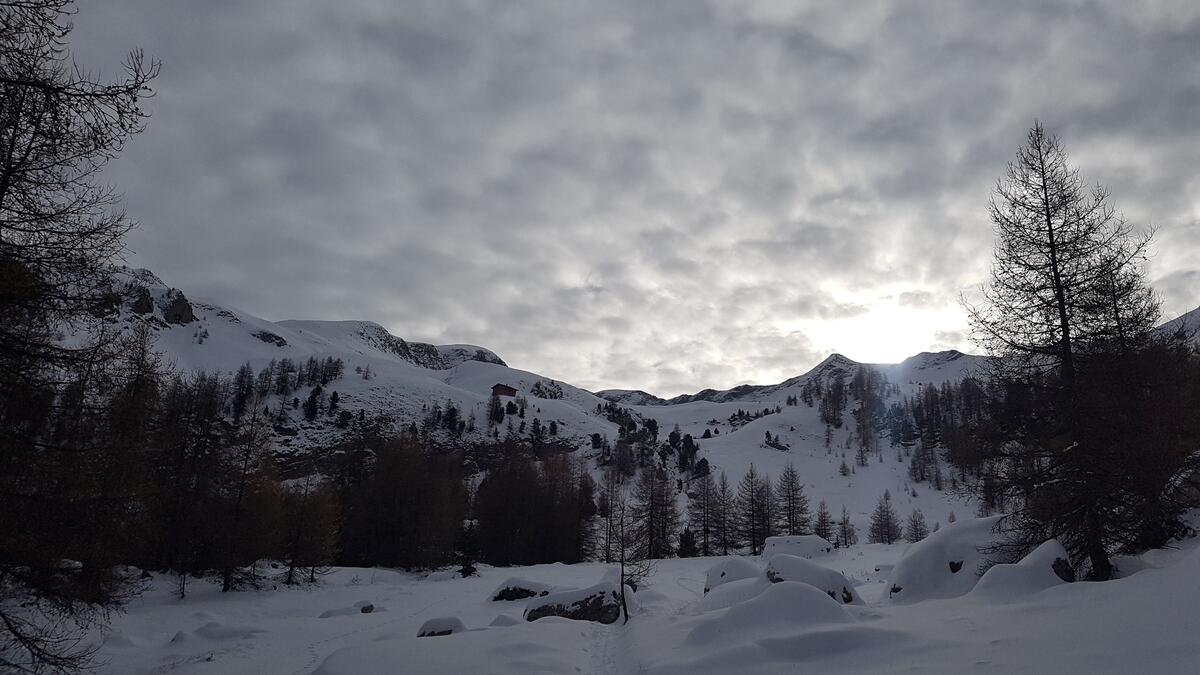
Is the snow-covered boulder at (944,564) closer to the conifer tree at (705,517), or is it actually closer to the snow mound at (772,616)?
the snow mound at (772,616)

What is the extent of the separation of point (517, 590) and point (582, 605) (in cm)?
872

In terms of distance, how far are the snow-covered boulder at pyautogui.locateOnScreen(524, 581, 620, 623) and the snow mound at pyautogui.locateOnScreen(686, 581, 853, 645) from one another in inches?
355

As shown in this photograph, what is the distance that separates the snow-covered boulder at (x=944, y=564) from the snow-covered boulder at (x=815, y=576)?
4.53 ft

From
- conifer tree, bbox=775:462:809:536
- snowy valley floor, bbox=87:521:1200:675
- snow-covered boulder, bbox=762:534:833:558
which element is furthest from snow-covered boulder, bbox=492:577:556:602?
conifer tree, bbox=775:462:809:536

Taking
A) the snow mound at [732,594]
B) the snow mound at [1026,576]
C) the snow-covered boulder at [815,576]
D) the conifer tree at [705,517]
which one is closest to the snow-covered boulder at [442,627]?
the snow mound at [732,594]

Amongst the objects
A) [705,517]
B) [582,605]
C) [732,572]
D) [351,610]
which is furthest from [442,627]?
[705,517]

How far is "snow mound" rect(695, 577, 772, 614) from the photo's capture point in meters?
19.9

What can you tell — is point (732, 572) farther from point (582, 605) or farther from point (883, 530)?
point (883, 530)

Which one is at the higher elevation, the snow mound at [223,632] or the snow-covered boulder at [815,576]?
the snow-covered boulder at [815,576]

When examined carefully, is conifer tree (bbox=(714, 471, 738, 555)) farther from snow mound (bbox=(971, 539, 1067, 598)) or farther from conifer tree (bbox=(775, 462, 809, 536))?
snow mound (bbox=(971, 539, 1067, 598))

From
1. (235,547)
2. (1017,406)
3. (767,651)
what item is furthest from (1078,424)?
(235,547)

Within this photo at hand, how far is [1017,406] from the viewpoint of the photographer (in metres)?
15.0

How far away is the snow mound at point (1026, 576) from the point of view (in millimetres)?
12922

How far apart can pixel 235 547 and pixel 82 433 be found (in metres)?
23.3
